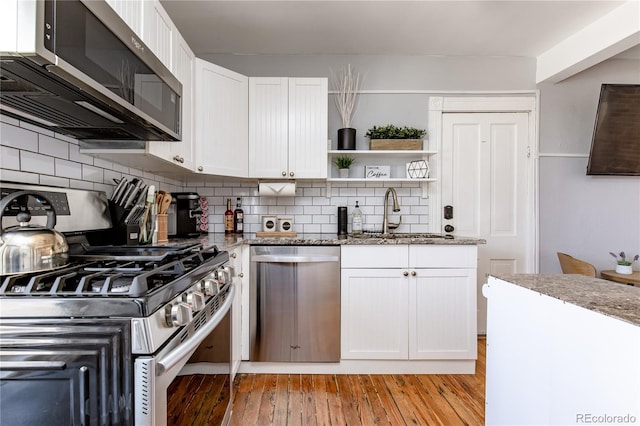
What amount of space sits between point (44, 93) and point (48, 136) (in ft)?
1.60

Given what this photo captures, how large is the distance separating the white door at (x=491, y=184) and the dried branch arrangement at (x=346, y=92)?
2.78 feet

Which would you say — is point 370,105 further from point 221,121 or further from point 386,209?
point 221,121

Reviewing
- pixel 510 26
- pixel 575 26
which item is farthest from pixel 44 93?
pixel 575 26

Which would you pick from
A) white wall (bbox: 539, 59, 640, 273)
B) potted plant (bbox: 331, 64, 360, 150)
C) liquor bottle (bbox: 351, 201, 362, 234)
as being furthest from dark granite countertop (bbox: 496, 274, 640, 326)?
white wall (bbox: 539, 59, 640, 273)

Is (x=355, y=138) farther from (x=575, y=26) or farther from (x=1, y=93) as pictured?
(x=1, y=93)

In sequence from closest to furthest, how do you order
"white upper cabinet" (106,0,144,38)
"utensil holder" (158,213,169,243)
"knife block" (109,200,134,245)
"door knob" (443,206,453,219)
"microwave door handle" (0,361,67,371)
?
"microwave door handle" (0,361,67,371) < "white upper cabinet" (106,0,144,38) < "knife block" (109,200,134,245) < "utensil holder" (158,213,169,243) < "door knob" (443,206,453,219)

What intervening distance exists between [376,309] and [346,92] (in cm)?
182

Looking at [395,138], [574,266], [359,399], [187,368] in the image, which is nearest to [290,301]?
[359,399]

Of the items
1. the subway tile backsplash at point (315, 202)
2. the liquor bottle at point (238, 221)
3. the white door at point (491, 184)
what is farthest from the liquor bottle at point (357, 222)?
the liquor bottle at point (238, 221)

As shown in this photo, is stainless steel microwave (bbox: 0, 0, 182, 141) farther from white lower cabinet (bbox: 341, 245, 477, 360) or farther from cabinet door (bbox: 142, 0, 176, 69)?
white lower cabinet (bbox: 341, 245, 477, 360)

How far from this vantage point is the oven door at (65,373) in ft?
2.30

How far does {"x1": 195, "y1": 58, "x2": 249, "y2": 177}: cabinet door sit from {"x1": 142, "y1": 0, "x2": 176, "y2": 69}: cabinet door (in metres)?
0.44

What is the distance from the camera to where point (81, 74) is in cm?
89

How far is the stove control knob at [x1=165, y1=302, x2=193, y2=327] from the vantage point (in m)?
0.83
